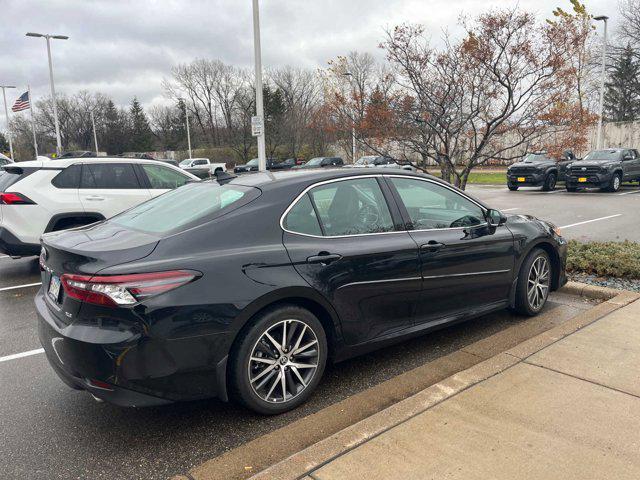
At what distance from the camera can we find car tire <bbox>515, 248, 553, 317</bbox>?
482 centimetres

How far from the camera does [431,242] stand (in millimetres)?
3961

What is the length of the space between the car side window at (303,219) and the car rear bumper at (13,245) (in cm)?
541

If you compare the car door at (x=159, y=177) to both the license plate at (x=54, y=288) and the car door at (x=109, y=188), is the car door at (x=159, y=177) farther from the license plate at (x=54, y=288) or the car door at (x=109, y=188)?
the license plate at (x=54, y=288)

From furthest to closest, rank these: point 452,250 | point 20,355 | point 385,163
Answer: point 385,163
point 20,355
point 452,250

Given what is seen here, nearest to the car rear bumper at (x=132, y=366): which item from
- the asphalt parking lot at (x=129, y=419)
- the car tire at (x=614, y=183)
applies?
the asphalt parking lot at (x=129, y=419)

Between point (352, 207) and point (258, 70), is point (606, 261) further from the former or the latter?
point (258, 70)

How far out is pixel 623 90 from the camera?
4400 centimetres

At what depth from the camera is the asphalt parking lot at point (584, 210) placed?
34.6 ft

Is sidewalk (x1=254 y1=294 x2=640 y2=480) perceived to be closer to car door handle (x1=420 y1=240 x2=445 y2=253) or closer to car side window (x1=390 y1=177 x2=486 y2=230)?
car door handle (x1=420 y1=240 x2=445 y2=253)

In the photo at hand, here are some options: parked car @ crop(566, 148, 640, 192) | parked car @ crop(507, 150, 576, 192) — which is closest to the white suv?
parked car @ crop(507, 150, 576, 192)

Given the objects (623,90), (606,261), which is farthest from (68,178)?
(623,90)

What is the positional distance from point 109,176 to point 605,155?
20.7 meters

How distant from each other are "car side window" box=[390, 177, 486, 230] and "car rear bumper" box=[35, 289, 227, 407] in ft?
6.54

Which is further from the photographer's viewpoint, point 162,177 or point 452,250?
point 162,177
